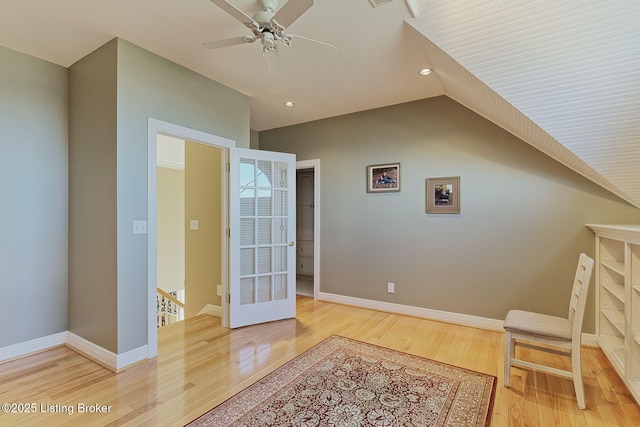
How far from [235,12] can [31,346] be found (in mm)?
3231

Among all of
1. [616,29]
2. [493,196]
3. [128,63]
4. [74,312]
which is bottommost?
[74,312]

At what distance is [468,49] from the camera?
208 centimetres

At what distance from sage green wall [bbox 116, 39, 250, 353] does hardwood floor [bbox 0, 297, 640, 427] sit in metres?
0.37

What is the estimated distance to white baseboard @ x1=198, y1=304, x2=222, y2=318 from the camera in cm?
357

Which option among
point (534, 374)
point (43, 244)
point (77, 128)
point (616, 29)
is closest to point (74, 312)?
point (43, 244)

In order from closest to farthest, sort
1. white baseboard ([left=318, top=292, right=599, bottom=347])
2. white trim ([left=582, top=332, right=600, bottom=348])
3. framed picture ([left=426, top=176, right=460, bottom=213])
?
white trim ([left=582, top=332, right=600, bottom=348]) < white baseboard ([left=318, top=292, right=599, bottom=347]) < framed picture ([left=426, top=176, right=460, bottom=213])

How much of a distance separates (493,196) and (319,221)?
2.20 meters

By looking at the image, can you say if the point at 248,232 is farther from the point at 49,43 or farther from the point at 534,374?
the point at 534,374

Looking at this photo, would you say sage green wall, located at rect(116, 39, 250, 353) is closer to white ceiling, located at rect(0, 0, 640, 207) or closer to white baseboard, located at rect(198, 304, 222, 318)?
white ceiling, located at rect(0, 0, 640, 207)

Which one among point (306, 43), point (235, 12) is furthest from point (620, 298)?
point (235, 12)

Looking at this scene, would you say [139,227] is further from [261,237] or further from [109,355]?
[261,237]

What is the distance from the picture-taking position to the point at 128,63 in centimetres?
237

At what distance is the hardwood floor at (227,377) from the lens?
181cm

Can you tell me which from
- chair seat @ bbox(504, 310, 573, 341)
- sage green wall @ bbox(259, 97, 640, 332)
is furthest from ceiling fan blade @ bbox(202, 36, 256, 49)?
chair seat @ bbox(504, 310, 573, 341)
